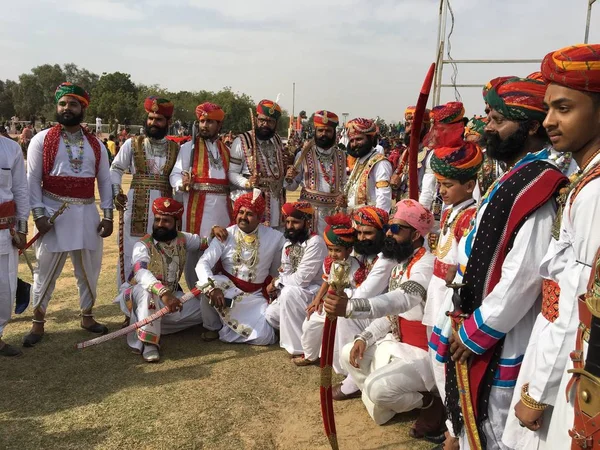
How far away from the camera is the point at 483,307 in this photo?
216cm

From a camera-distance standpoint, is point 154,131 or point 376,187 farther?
point 376,187

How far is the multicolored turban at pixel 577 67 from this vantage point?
1.74 m

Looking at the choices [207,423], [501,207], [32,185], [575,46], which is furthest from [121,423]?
[575,46]

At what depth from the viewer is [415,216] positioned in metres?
3.65

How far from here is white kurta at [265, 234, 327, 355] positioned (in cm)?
488

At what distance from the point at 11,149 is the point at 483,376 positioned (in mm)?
4185

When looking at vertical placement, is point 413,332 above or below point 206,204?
below

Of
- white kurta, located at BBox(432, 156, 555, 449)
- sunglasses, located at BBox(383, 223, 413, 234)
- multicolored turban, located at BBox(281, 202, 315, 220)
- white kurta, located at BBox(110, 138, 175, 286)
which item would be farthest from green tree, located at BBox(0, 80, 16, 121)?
white kurta, located at BBox(432, 156, 555, 449)

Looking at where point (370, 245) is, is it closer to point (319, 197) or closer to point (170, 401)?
point (170, 401)

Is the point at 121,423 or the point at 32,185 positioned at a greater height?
the point at 32,185

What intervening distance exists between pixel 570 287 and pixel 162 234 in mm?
4053

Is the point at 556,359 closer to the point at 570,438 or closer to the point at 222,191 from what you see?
the point at 570,438

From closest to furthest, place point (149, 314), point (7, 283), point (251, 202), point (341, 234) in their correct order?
point (341, 234) < point (7, 283) < point (149, 314) < point (251, 202)

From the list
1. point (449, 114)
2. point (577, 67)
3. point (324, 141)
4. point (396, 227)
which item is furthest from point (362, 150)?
point (577, 67)
